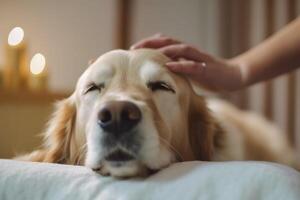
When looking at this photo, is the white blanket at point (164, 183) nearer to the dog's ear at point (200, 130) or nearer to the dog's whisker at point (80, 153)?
the dog's whisker at point (80, 153)

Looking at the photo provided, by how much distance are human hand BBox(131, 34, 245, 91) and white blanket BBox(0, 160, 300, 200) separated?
17.9 inches

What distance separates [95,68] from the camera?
1108 mm

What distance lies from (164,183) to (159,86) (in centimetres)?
42

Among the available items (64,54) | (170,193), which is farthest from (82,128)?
(64,54)

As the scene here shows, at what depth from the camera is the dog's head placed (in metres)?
0.83

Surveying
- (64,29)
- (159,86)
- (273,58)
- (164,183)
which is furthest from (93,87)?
(64,29)

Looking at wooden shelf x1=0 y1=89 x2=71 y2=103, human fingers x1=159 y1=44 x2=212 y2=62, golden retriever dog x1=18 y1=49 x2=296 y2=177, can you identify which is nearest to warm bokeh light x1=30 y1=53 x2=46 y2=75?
wooden shelf x1=0 y1=89 x2=71 y2=103

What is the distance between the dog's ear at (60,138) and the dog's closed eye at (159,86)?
225 millimetres

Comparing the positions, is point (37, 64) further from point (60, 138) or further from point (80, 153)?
Answer: point (80, 153)

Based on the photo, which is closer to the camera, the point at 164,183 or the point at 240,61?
the point at 164,183

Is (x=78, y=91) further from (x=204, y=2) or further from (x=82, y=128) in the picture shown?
(x=204, y=2)

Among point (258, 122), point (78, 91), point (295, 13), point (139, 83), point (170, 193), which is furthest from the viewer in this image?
point (295, 13)

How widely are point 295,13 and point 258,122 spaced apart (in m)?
1.17

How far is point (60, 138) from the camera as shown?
1.21 m
